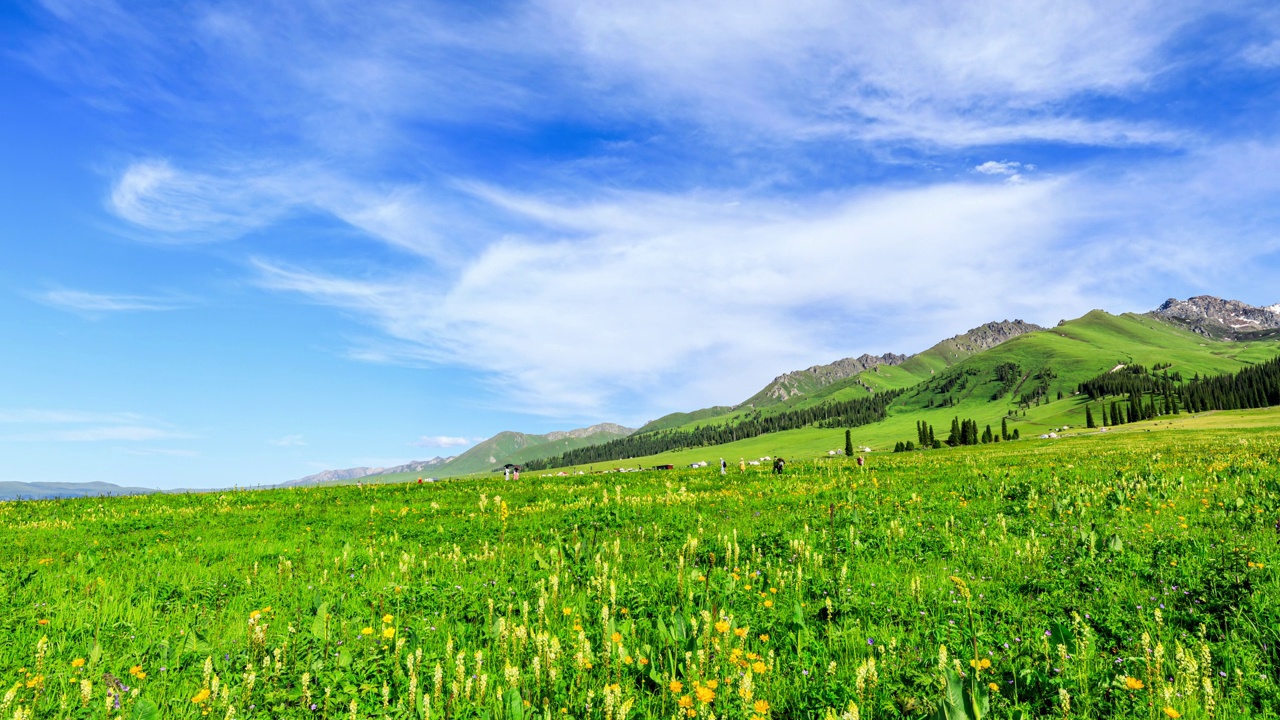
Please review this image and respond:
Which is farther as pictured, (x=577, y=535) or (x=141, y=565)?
(x=577, y=535)

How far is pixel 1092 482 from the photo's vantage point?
1574 cm

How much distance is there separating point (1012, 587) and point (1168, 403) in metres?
250

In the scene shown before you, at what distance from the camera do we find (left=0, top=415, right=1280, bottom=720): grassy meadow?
13.8 ft

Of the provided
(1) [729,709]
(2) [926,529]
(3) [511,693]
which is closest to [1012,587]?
(2) [926,529]

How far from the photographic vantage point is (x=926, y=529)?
10750mm

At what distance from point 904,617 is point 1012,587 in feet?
6.71

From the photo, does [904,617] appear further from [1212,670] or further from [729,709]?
[729,709]

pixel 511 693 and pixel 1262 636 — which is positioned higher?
pixel 511 693

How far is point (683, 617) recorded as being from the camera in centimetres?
552

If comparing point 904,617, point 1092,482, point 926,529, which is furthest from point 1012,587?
point 1092,482

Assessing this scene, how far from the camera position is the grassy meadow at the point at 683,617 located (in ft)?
13.8

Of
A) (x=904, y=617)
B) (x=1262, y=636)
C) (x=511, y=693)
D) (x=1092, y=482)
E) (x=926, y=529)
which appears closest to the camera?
(x=511, y=693)

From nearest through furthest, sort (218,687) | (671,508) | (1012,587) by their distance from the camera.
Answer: (218,687), (1012,587), (671,508)

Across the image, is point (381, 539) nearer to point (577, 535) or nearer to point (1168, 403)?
point (577, 535)
